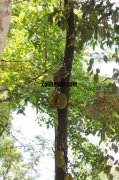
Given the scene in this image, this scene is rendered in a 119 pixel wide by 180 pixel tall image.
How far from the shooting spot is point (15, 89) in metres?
4.41

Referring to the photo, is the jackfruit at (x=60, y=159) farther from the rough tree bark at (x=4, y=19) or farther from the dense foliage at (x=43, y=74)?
the dense foliage at (x=43, y=74)

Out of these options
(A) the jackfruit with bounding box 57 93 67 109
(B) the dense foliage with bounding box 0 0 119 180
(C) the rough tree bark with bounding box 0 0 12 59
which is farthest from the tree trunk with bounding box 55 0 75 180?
(B) the dense foliage with bounding box 0 0 119 180

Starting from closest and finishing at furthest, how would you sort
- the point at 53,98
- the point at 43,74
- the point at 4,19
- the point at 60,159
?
1. the point at 4,19
2. the point at 60,159
3. the point at 53,98
4. the point at 43,74

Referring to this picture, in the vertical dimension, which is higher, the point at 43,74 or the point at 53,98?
the point at 43,74

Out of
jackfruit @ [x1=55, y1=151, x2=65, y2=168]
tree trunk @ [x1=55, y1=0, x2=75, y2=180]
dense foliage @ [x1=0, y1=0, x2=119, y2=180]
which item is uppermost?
dense foliage @ [x1=0, y1=0, x2=119, y2=180]

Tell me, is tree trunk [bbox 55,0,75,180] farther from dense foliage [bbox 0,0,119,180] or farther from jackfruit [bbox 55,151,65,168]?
dense foliage [bbox 0,0,119,180]

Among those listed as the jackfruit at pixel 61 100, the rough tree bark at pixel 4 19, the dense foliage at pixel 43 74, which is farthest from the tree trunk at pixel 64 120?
the dense foliage at pixel 43 74

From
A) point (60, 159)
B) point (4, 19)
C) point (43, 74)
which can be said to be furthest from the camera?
point (43, 74)

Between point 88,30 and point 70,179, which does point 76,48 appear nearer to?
point 88,30

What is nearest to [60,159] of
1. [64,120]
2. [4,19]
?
[64,120]

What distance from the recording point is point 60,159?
1951 millimetres

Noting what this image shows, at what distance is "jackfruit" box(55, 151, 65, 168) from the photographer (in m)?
1.95

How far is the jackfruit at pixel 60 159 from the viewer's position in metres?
1.95

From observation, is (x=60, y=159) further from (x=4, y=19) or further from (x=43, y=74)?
(x=43, y=74)
